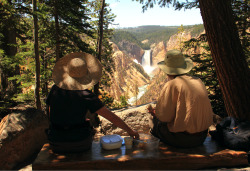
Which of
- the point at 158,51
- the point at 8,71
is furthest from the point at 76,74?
the point at 158,51

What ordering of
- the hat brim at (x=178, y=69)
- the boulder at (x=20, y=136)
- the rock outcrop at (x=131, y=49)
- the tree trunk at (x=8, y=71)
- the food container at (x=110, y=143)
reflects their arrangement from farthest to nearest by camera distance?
the rock outcrop at (x=131, y=49), the tree trunk at (x=8, y=71), the boulder at (x=20, y=136), the hat brim at (x=178, y=69), the food container at (x=110, y=143)

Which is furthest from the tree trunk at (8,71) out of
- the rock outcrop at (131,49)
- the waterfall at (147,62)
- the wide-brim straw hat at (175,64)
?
the rock outcrop at (131,49)

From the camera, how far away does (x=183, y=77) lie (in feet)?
7.84

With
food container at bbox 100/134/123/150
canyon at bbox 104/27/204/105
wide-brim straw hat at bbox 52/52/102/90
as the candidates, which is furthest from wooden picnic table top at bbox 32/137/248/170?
canyon at bbox 104/27/204/105

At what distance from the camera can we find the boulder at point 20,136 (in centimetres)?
279

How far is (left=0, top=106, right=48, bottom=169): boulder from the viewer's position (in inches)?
110

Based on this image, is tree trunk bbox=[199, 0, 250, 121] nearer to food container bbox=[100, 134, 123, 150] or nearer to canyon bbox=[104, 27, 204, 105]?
food container bbox=[100, 134, 123, 150]

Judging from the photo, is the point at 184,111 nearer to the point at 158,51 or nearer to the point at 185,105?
the point at 185,105

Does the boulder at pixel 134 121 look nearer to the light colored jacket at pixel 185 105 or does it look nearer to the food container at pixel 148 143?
the food container at pixel 148 143

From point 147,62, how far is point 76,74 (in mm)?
121557

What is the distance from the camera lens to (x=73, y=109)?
221cm

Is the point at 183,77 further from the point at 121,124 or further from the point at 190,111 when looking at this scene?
the point at 121,124

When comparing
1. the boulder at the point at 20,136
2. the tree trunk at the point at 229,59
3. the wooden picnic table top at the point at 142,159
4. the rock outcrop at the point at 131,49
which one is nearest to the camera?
the wooden picnic table top at the point at 142,159

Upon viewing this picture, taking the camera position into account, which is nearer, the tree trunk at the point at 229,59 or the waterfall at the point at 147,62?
the tree trunk at the point at 229,59
